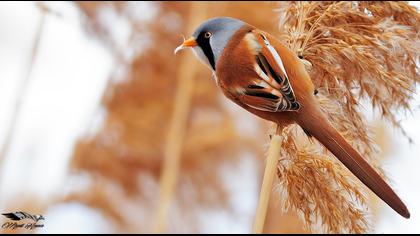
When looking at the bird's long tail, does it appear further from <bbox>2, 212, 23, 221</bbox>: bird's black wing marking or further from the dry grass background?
<bbox>2, 212, 23, 221</bbox>: bird's black wing marking

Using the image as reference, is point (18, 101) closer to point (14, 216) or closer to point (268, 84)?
point (14, 216)

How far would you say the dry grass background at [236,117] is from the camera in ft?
1.58

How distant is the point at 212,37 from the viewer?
477 mm

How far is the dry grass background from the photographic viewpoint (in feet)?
1.58

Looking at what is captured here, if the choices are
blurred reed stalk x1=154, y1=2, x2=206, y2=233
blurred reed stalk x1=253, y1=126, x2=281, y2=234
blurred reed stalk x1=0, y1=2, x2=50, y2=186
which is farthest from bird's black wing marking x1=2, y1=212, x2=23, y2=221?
blurred reed stalk x1=154, y1=2, x2=206, y2=233

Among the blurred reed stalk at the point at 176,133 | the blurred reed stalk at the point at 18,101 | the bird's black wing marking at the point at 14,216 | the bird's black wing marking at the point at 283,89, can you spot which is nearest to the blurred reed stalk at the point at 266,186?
the bird's black wing marking at the point at 283,89

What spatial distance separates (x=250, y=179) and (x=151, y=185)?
0.83 ft

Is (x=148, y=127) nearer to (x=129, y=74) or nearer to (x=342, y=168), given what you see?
(x=129, y=74)

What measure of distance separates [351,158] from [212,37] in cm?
16

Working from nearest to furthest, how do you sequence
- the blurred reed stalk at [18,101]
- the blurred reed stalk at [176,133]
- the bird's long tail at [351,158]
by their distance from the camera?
the bird's long tail at [351,158] < the blurred reed stalk at [18,101] < the blurred reed stalk at [176,133]

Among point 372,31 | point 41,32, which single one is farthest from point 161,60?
point 372,31

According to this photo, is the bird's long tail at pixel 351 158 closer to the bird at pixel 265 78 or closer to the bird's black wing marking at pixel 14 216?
the bird at pixel 265 78

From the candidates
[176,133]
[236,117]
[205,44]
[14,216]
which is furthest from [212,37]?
[236,117]

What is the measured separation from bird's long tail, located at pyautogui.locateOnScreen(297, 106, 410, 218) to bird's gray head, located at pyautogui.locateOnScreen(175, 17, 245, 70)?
0.10 metres
